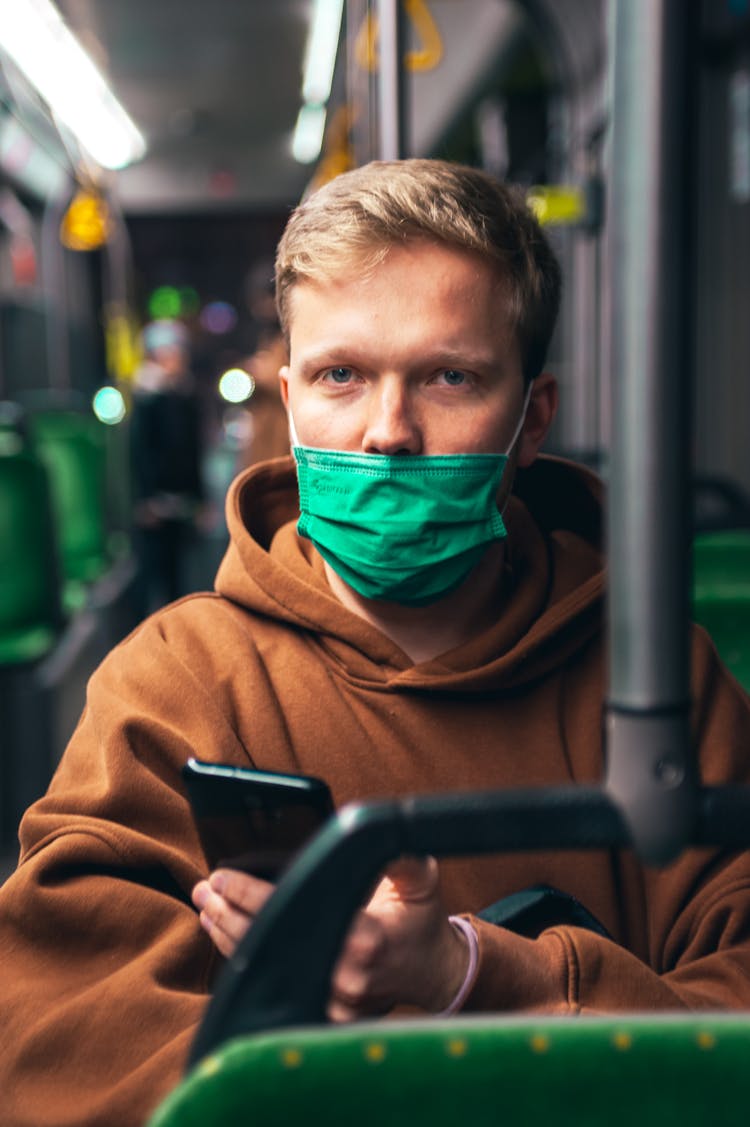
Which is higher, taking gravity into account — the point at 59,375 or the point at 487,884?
the point at 59,375

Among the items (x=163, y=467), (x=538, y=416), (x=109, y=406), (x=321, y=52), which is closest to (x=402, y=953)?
(x=538, y=416)

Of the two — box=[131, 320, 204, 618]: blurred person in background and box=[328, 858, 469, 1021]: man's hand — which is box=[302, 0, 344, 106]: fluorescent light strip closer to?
box=[131, 320, 204, 618]: blurred person in background

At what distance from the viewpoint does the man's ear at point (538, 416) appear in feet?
4.25

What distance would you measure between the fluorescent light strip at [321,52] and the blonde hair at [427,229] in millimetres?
5010

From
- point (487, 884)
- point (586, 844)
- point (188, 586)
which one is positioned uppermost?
point (586, 844)

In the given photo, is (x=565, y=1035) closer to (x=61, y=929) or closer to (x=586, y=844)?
(x=586, y=844)

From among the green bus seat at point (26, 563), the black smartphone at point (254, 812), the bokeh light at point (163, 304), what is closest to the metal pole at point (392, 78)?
the black smartphone at point (254, 812)

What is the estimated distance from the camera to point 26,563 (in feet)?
13.6

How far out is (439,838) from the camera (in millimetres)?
621

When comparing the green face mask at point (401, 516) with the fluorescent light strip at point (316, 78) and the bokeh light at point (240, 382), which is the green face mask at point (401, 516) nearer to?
the bokeh light at point (240, 382)

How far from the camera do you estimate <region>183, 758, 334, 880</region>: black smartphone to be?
88cm

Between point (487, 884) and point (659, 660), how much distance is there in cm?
60

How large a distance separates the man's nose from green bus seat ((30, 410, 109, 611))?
183 inches

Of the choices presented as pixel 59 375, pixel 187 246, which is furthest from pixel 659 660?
pixel 187 246
